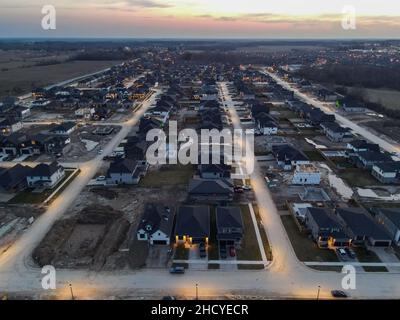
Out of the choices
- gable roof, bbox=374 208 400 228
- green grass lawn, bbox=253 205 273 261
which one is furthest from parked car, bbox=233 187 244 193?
gable roof, bbox=374 208 400 228

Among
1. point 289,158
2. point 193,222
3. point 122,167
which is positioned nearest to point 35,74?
point 122,167

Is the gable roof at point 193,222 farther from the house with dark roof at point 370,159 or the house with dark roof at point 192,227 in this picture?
the house with dark roof at point 370,159

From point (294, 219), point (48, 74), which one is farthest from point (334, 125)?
point (48, 74)

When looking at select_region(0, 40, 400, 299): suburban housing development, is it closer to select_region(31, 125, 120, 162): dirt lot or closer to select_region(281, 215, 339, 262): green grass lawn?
select_region(281, 215, 339, 262): green grass lawn

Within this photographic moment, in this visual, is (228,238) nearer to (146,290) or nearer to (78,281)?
(146,290)

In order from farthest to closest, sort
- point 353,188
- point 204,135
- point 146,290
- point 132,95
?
point 132,95 < point 204,135 < point 353,188 < point 146,290

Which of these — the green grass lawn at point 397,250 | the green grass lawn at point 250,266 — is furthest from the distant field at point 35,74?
the green grass lawn at point 397,250
